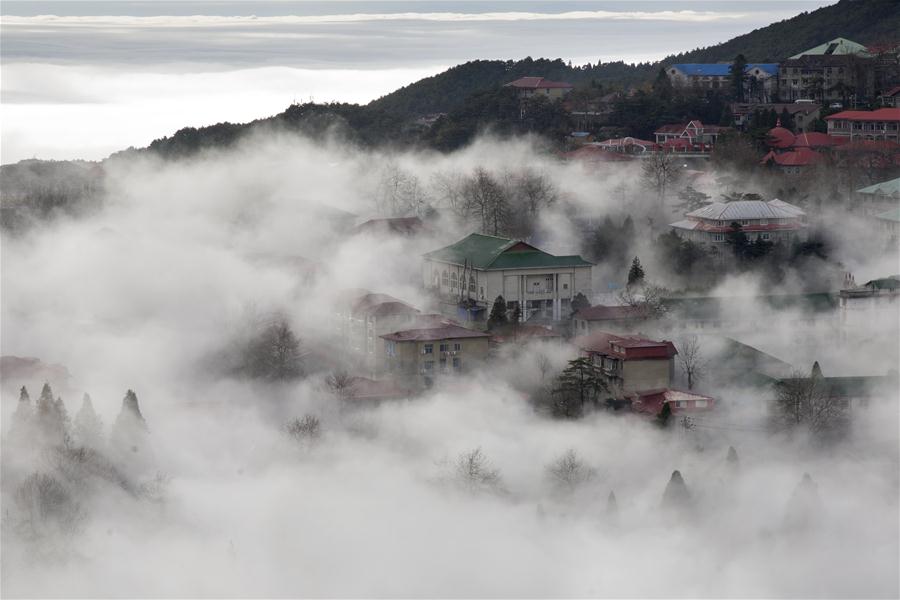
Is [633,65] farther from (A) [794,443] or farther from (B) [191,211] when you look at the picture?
(A) [794,443]

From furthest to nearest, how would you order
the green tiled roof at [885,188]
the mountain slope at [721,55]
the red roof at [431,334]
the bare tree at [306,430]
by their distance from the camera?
the mountain slope at [721,55]
the green tiled roof at [885,188]
the red roof at [431,334]
the bare tree at [306,430]

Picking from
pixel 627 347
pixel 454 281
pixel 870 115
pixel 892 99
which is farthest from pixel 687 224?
pixel 892 99

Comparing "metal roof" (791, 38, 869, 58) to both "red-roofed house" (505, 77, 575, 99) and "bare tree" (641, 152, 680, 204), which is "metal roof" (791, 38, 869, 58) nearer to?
"red-roofed house" (505, 77, 575, 99)

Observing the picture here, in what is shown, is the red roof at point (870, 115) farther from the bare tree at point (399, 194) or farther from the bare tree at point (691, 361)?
the bare tree at point (691, 361)

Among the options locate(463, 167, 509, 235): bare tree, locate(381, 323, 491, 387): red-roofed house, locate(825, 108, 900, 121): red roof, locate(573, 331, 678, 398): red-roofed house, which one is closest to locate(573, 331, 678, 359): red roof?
locate(573, 331, 678, 398): red-roofed house

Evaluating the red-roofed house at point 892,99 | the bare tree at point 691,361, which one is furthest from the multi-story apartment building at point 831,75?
the bare tree at point 691,361

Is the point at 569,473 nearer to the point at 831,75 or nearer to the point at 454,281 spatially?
the point at 454,281
